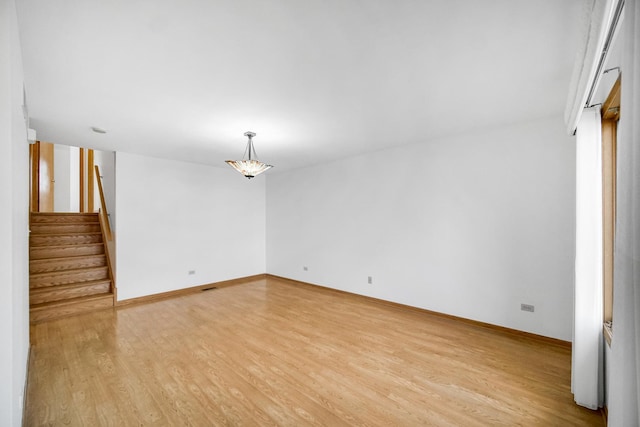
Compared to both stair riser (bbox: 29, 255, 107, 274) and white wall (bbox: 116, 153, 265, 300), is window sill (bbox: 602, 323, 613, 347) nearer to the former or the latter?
white wall (bbox: 116, 153, 265, 300)

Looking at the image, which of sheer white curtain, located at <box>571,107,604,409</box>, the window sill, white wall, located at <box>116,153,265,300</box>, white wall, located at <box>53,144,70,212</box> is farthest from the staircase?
the window sill

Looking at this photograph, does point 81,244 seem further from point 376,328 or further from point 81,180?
point 376,328

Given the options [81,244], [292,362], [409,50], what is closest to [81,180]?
[81,244]

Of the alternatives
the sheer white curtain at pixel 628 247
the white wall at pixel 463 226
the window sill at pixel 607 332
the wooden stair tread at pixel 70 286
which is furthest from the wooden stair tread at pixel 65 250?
the window sill at pixel 607 332

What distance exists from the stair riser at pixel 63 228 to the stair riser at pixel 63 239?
0.50ft

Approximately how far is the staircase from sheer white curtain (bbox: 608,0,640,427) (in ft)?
18.4

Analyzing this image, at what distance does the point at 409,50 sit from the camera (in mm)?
1849

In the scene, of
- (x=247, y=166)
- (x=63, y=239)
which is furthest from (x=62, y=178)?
(x=247, y=166)

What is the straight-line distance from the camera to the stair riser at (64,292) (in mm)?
3879

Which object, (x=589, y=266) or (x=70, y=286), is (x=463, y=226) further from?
(x=70, y=286)

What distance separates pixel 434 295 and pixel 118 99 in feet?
14.6

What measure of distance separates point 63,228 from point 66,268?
1.00m

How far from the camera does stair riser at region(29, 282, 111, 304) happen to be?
388 cm

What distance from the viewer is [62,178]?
7.29 metres
